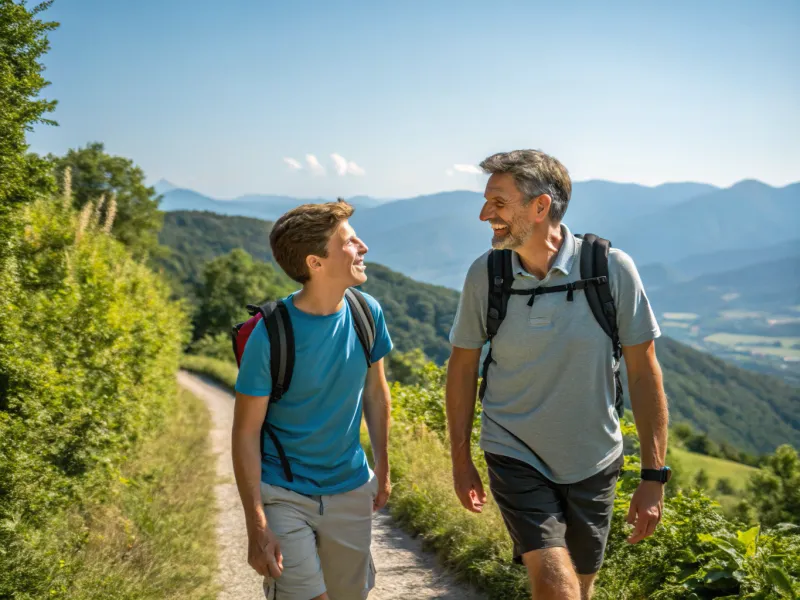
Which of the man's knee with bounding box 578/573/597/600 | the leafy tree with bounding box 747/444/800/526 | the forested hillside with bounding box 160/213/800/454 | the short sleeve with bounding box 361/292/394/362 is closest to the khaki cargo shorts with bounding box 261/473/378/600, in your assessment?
the short sleeve with bounding box 361/292/394/362

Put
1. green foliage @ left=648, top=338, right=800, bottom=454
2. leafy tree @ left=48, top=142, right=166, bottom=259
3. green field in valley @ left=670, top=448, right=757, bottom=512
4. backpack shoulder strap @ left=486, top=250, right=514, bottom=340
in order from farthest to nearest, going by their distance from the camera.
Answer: green foliage @ left=648, top=338, right=800, bottom=454, green field in valley @ left=670, top=448, right=757, bottom=512, leafy tree @ left=48, top=142, right=166, bottom=259, backpack shoulder strap @ left=486, top=250, right=514, bottom=340

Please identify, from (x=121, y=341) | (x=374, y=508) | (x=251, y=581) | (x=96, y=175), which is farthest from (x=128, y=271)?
(x=96, y=175)

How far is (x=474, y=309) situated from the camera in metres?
2.93

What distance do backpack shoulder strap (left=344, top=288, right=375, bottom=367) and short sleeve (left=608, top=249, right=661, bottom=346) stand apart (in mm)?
1027

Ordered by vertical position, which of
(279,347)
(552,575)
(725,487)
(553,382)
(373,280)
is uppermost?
(373,280)

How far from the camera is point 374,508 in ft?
9.79

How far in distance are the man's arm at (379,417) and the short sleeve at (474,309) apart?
381 millimetres

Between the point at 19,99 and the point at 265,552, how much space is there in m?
3.44

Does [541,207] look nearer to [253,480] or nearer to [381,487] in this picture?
[381,487]

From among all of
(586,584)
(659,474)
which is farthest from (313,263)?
(586,584)

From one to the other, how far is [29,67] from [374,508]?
3.64m

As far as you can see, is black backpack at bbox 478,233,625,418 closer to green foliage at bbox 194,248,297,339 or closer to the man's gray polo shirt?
the man's gray polo shirt

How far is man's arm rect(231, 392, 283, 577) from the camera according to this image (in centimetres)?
246

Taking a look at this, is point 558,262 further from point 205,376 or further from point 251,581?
point 205,376
